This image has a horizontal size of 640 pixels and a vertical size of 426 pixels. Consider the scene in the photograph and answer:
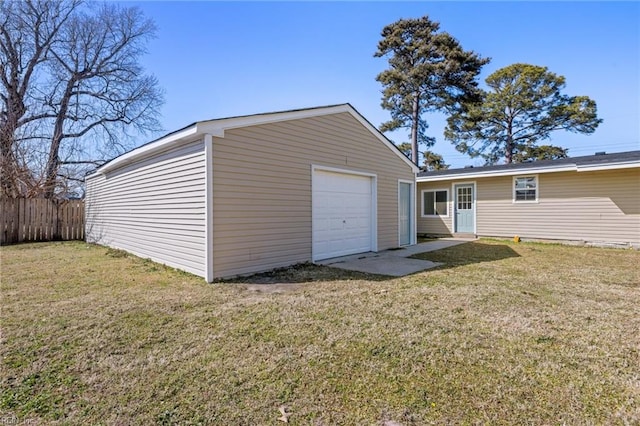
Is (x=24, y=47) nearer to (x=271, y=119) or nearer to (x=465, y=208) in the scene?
(x=271, y=119)

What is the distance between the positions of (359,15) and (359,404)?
1020 centimetres

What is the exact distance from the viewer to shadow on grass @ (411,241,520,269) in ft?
25.7

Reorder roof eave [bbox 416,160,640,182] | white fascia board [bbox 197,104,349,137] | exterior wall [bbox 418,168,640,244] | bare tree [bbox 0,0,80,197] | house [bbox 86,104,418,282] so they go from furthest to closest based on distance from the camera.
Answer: bare tree [bbox 0,0,80,197] < exterior wall [bbox 418,168,640,244] < roof eave [bbox 416,160,640,182] < house [bbox 86,104,418,282] < white fascia board [bbox 197,104,349,137]

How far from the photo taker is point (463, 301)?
14.7 ft

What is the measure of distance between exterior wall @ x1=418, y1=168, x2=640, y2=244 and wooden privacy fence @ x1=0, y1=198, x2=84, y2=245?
53.0ft

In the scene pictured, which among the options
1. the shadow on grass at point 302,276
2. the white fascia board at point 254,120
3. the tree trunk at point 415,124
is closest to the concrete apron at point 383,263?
the shadow on grass at point 302,276

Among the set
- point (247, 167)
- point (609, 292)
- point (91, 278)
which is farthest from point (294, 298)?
point (609, 292)

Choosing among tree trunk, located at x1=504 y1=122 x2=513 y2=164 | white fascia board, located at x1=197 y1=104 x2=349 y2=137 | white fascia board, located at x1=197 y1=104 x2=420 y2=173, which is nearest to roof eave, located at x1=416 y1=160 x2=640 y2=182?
white fascia board, located at x1=197 y1=104 x2=420 y2=173

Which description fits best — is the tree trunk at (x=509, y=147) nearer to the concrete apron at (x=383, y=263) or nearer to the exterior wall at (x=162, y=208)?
the concrete apron at (x=383, y=263)

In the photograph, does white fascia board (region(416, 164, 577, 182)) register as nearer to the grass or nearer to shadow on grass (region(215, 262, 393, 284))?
the grass

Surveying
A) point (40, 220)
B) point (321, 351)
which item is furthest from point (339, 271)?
point (40, 220)

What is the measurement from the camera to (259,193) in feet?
21.0

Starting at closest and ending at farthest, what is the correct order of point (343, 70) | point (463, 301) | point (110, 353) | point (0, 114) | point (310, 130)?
1. point (110, 353)
2. point (463, 301)
3. point (310, 130)
4. point (343, 70)
5. point (0, 114)

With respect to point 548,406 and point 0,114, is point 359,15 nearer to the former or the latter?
point 548,406
